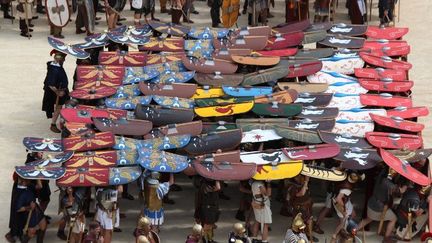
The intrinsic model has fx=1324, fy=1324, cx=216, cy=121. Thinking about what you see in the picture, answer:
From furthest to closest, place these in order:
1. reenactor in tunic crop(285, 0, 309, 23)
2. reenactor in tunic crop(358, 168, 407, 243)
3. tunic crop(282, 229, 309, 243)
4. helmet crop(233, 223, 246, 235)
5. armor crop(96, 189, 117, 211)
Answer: reenactor in tunic crop(285, 0, 309, 23) < reenactor in tunic crop(358, 168, 407, 243) < armor crop(96, 189, 117, 211) < tunic crop(282, 229, 309, 243) < helmet crop(233, 223, 246, 235)

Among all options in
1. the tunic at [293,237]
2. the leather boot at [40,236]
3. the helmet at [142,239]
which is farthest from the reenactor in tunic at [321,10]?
the helmet at [142,239]

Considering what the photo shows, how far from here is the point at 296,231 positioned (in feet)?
64.3

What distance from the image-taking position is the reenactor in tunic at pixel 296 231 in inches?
770

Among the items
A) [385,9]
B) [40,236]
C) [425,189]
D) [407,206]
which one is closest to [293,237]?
[407,206]

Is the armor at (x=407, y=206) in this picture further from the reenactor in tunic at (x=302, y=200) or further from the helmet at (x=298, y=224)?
the helmet at (x=298, y=224)

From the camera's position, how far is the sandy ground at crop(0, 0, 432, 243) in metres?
21.4

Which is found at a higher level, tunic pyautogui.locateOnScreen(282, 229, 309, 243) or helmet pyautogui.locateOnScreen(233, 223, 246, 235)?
helmet pyautogui.locateOnScreen(233, 223, 246, 235)

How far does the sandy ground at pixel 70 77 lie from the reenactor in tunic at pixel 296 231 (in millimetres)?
1350

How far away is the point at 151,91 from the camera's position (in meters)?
23.0

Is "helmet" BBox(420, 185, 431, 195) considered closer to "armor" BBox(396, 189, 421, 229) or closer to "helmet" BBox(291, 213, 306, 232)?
"armor" BBox(396, 189, 421, 229)

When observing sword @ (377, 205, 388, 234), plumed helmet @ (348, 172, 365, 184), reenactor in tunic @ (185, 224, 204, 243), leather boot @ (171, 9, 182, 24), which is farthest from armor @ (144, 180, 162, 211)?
leather boot @ (171, 9, 182, 24)

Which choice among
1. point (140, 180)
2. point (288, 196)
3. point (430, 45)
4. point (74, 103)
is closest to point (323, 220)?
point (288, 196)

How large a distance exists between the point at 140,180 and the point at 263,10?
1106 centimetres

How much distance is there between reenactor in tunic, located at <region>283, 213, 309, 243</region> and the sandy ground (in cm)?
135
